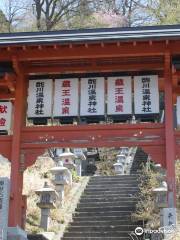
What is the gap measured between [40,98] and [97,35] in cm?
221

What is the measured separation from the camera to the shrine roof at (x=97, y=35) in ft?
35.8

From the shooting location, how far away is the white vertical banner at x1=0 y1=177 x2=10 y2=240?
34.0ft

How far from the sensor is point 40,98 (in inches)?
480

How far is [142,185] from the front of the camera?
711 inches

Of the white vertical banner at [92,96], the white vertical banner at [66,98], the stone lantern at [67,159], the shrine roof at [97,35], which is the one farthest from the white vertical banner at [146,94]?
the stone lantern at [67,159]

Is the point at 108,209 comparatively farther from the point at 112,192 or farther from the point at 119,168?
the point at 119,168

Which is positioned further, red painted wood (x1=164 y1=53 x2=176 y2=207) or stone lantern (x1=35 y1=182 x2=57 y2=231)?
stone lantern (x1=35 y1=182 x2=57 y2=231)

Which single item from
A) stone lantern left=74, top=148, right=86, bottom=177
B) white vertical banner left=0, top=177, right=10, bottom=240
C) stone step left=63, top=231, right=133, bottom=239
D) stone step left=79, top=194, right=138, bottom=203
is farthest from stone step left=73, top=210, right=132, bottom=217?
white vertical banner left=0, top=177, right=10, bottom=240

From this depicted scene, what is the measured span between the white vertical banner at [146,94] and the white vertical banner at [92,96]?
2.68 feet

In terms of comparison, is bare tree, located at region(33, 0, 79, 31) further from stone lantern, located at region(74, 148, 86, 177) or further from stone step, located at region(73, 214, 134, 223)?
stone step, located at region(73, 214, 134, 223)

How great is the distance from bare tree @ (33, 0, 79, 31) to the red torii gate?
21.1 metres

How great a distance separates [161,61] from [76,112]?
7.64ft

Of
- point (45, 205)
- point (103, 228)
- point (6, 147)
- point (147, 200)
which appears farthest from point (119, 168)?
point (6, 147)

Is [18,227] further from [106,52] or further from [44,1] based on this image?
[44,1]
